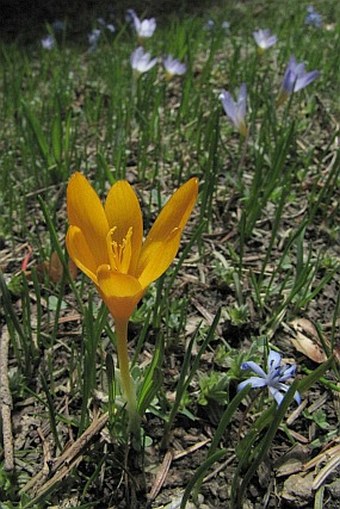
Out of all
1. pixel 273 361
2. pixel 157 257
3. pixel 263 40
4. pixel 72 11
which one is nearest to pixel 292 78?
pixel 263 40

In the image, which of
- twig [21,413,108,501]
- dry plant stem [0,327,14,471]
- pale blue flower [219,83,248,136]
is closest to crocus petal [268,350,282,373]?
twig [21,413,108,501]

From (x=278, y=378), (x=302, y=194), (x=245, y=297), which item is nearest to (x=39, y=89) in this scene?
(x=302, y=194)

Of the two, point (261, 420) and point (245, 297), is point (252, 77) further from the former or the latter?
Result: point (261, 420)

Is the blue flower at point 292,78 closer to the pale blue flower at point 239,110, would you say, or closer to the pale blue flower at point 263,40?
the pale blue flower at point 239,110

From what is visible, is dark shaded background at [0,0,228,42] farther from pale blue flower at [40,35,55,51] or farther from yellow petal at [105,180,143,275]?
yellow petal at [105,180,143,275]

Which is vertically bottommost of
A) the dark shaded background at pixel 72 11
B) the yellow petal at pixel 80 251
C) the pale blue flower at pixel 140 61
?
the yellow petal at pixel 80 251

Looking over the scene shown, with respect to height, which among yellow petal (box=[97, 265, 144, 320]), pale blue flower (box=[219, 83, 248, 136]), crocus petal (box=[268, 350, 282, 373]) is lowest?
crocus petal (box=[268, 350, 282, 373])

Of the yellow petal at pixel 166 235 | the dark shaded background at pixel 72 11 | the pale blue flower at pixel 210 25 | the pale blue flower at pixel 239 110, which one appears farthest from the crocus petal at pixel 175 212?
the dark shaded background at pixel 72 11
